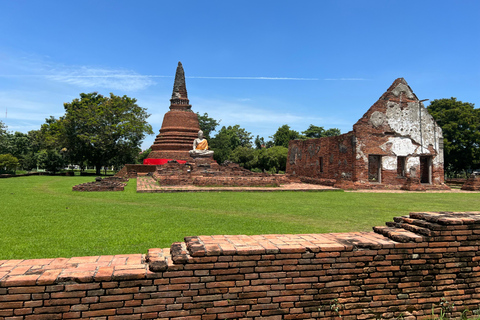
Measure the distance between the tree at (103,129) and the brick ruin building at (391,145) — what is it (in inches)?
757

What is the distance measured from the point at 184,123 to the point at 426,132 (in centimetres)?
1877

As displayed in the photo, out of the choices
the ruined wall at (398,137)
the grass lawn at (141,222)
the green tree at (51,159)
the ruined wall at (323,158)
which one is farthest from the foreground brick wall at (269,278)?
the green tree at (51,159)

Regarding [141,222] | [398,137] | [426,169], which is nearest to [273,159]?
[426,169]

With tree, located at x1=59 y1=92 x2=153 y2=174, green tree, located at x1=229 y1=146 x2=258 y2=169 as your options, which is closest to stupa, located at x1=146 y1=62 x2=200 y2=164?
tree, located at x1=59 y1=92 x2=153 y2=174

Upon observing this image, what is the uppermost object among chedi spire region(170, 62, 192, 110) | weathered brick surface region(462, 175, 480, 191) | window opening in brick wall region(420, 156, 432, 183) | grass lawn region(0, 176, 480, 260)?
chedi spire region(170, 62, 192, 110)

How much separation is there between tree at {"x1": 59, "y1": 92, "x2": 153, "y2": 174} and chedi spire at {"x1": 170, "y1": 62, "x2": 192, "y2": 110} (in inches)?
148

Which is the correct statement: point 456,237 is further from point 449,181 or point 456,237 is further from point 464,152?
point 464,152

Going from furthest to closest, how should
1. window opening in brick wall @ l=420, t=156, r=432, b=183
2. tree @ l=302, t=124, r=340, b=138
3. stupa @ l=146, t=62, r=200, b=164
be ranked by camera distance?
tree @ l=302, t=124, r=340, b=138 → stupa @ l=146, t=62, r=200, b=164 → window opening in brick wall @ l=420, t=156, r=432, b=183

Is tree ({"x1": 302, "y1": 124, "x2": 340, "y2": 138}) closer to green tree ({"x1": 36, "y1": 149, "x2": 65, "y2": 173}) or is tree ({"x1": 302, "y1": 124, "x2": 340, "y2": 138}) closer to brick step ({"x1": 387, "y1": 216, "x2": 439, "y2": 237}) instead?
green tree ({"x1": 36, "y1": 149, "x2": 65, "y2": 173})

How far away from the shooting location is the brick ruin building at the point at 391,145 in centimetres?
1689

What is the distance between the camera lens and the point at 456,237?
3.40m

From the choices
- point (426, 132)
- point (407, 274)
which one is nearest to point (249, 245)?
point (407, 274)

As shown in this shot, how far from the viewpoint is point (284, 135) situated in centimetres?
4719

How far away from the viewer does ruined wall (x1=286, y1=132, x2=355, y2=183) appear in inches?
684
